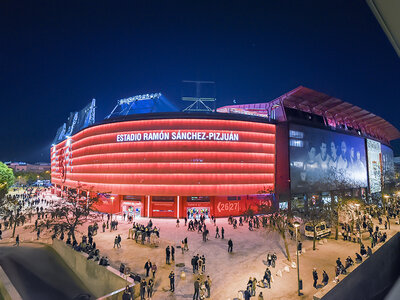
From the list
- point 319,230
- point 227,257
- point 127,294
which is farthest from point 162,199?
point 127,294

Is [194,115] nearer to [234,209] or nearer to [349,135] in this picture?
[234,209]

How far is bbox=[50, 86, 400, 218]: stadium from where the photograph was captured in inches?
1718

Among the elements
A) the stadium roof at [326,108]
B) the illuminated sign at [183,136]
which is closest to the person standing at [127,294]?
the illuminated sign at [183,136]

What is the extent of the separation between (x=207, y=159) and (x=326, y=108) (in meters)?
40.9

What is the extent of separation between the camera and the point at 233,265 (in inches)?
854

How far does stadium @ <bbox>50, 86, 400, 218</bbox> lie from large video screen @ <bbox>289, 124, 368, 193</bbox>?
24cm

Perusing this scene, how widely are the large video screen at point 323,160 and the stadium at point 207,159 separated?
0.79 feet

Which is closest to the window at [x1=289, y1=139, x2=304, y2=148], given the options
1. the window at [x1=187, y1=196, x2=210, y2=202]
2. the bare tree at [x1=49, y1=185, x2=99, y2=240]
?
the window at [x1=187, y1=196, x2=210, y2=202]

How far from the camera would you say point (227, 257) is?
77.5 feet

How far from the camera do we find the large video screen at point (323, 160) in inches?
1966

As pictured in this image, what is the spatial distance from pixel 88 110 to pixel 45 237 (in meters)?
45.3

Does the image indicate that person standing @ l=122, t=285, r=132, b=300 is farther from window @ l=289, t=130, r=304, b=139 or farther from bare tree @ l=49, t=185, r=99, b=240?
window @ l=289, t=130, r=304, b=139

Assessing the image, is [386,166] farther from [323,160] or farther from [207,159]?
[207,159]

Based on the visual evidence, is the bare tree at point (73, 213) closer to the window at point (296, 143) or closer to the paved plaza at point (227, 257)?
the paved plaza at point (227, 257)
